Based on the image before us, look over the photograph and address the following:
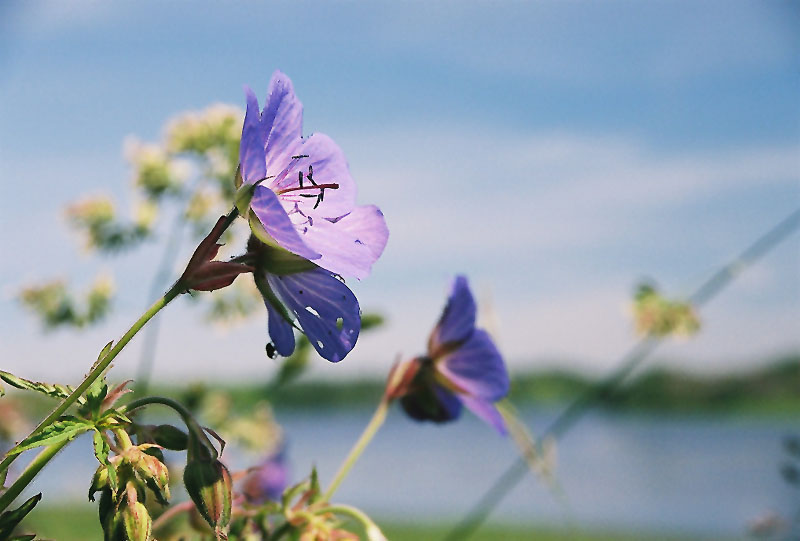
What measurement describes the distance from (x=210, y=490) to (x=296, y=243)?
0.17 m

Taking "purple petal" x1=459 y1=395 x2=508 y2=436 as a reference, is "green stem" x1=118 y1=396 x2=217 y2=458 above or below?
above

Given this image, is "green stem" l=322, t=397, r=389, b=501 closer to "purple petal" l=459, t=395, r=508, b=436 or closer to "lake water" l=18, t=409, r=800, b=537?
"purple petal" l=459, t=395, r=508, b=436

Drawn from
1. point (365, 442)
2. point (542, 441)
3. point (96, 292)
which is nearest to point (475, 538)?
point (96, 292)

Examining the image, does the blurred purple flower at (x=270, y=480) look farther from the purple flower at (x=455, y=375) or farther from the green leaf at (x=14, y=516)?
the green leaf at (x=14, y=516)

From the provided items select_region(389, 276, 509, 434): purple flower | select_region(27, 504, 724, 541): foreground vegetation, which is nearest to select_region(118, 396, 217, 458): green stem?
select_region(389, 276, 509, 434): purple flower

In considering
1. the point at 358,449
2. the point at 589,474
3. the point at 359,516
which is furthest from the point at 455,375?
the point at 589,474

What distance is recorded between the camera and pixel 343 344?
1.98 feet

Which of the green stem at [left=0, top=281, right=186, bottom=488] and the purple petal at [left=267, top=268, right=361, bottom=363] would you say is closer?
the green stem at [left=0, top=281, right=186, bottom=488]

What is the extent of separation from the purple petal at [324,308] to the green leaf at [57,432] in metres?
0.15

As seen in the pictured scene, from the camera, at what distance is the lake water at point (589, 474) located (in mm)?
12531

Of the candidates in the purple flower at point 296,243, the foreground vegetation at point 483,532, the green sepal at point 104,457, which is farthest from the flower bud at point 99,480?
the foreground vegetation at point 483,532

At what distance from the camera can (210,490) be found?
0.57m

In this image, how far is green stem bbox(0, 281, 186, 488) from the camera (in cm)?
49

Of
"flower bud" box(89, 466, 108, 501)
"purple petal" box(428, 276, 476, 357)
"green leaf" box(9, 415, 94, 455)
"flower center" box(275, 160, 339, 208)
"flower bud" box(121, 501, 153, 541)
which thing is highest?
"flower center" box(275, 160, 339, 208)
